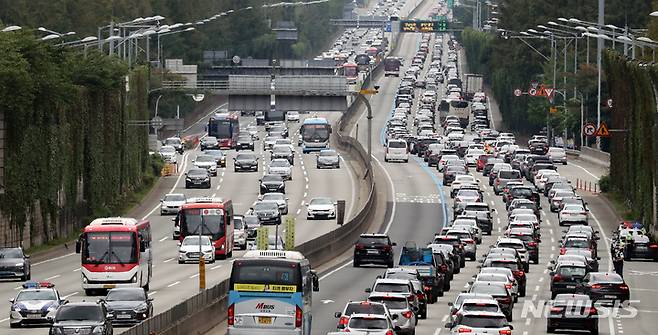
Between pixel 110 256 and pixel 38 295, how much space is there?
9.98 m

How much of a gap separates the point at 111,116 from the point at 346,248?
30.3 m

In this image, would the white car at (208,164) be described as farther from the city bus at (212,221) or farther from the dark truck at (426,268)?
the dark truck at (426,268)

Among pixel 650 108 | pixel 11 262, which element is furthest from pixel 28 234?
pixel 650 108

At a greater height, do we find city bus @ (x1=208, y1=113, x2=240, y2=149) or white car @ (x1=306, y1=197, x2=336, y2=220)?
city bus @ (x1=208, y1=113, x2=240, y2=149)

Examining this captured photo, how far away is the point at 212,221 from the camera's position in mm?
81562

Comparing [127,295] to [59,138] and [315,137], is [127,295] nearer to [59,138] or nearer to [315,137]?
[59,138]

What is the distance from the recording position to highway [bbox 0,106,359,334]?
6594cm

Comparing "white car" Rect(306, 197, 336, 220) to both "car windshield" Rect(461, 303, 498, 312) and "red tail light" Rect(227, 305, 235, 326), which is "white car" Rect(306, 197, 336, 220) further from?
"red tail light" Rect(227, 305, 235, 326)

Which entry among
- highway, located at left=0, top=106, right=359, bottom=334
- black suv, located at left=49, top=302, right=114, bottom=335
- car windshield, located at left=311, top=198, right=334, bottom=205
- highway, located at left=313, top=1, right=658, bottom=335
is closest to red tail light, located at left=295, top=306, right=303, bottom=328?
black suv, located at left=49, top=302, right=114, bottom=335

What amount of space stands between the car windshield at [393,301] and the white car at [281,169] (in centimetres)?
7652

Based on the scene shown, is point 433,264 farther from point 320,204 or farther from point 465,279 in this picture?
point 320,204

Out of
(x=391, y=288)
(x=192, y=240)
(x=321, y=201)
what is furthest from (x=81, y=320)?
(x=321, y=201)

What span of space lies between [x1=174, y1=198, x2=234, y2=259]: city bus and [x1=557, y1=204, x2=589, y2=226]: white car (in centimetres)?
2641

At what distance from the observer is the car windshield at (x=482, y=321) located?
46.2 metres
